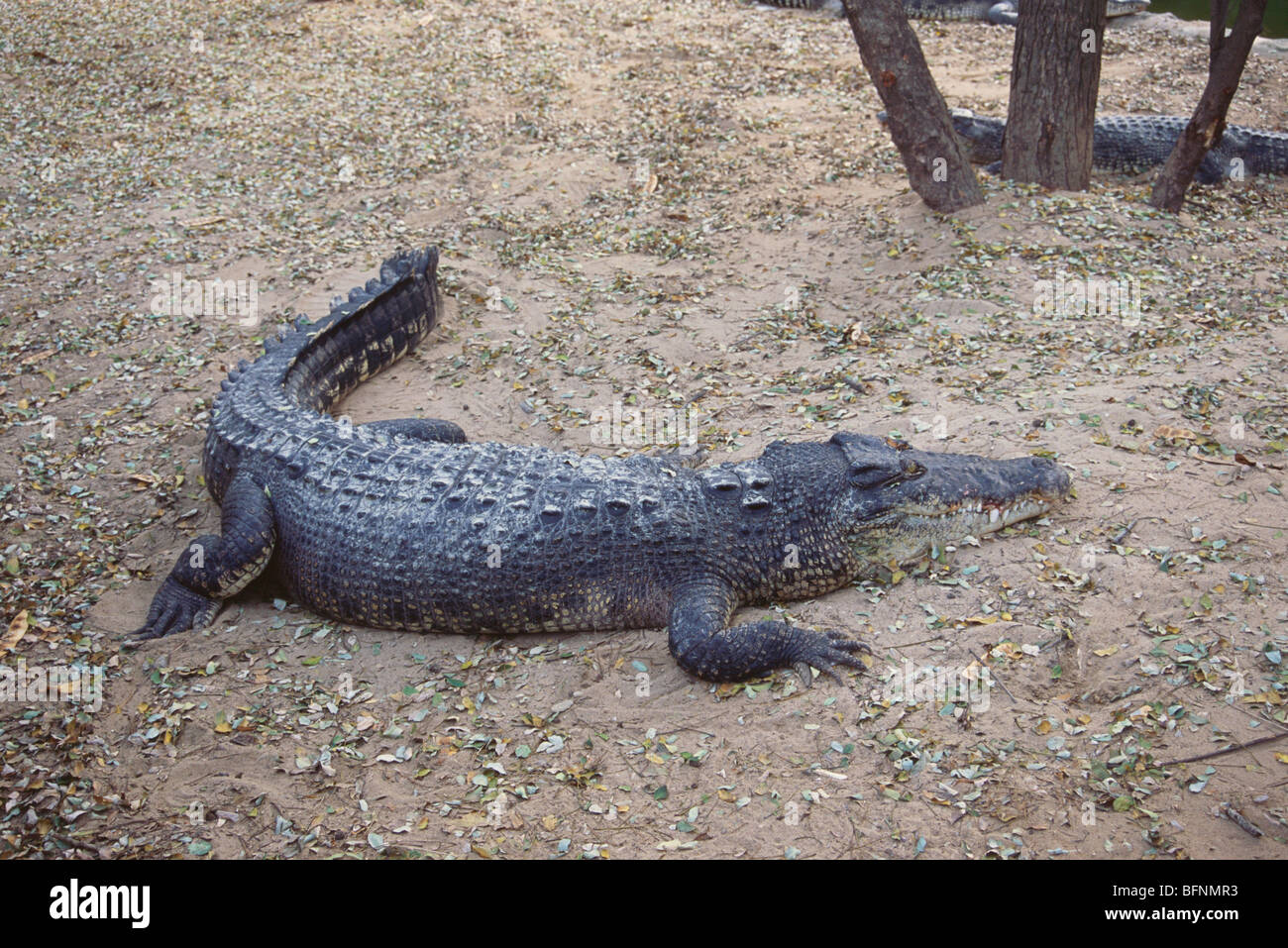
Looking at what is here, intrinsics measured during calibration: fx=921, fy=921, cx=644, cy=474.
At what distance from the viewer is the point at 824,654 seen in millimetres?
4426

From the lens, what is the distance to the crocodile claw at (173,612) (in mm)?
5184

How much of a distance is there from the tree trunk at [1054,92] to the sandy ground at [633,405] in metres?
0.31

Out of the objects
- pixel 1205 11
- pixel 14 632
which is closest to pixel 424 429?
pixel 14 632

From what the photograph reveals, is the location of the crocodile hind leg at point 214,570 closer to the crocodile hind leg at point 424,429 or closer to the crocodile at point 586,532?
the crocodile at point 586,532

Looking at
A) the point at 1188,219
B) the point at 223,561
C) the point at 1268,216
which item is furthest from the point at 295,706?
the point at 1268,216

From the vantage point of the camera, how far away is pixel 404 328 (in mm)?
7715

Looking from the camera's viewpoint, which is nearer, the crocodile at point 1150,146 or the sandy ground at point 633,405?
the sandy ground at point 633,405

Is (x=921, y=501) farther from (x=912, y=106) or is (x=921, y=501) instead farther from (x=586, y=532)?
(x=912, y=106)

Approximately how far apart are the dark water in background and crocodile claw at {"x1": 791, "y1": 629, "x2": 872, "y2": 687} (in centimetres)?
1696

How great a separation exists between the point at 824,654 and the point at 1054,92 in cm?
647

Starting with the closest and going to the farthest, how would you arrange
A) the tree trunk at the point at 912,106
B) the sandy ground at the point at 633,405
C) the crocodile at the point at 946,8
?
the sandy ground at the point at 633,405 < the tree trunk at the point at 912,106 < the crocodile at the point at 946,8

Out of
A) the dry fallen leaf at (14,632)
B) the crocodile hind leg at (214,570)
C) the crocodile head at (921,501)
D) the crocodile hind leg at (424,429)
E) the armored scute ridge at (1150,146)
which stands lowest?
the dry fallen leaf at (14,632)

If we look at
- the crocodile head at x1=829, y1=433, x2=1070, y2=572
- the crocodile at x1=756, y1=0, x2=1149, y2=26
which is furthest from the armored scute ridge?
the crocodile head at x1=829, y1=433, x2=1070, y2=572

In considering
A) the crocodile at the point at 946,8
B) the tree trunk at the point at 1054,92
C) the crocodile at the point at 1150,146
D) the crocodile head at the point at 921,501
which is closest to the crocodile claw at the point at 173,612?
the crocodile head at the point at 921,501
